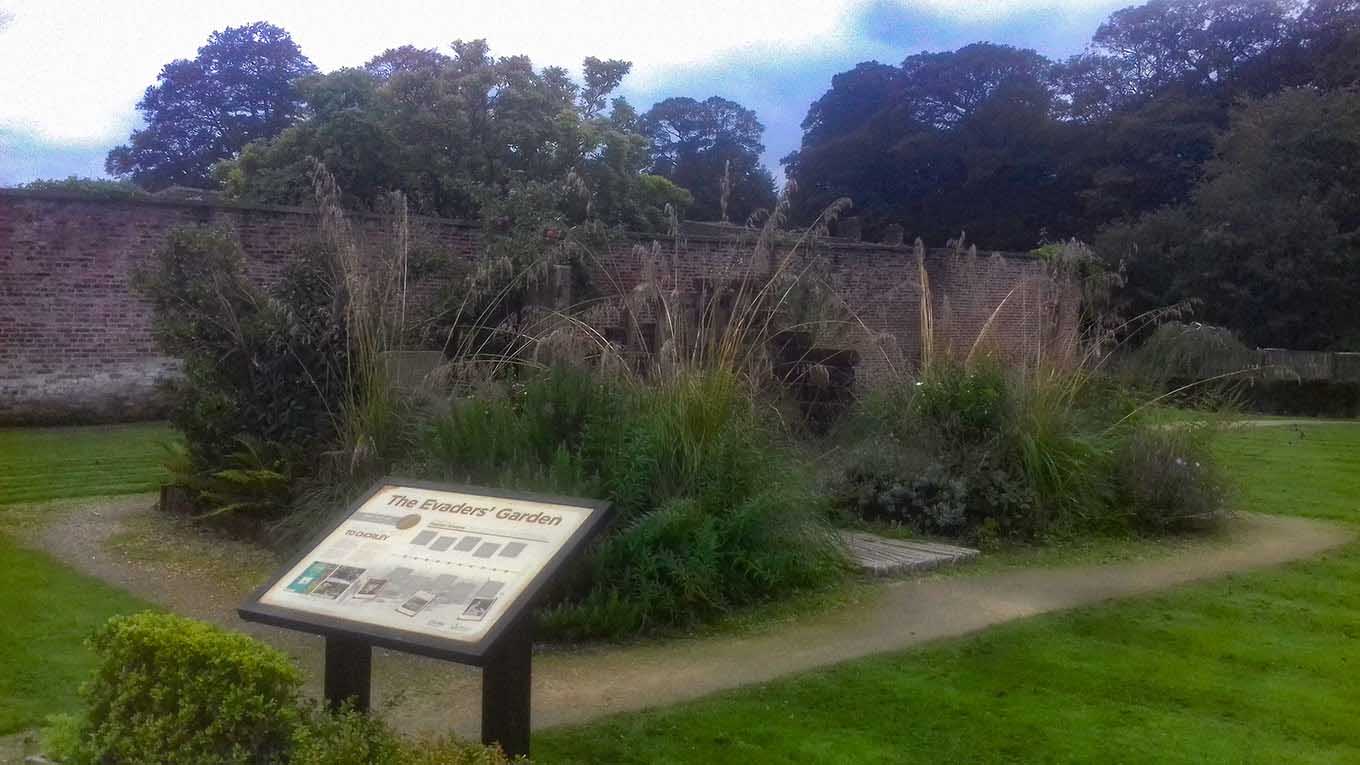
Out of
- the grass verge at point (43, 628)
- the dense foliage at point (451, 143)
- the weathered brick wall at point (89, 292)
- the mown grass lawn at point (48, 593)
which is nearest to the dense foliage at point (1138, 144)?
the dense foliage at point (451, 143)

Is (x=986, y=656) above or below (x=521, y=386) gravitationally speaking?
below

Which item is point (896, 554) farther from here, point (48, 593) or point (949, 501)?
point (48, 593)

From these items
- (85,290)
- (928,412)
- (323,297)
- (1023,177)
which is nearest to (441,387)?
(323,297)

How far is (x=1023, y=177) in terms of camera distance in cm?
4838

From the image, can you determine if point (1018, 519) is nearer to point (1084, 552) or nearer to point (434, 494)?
point (1084, 552)

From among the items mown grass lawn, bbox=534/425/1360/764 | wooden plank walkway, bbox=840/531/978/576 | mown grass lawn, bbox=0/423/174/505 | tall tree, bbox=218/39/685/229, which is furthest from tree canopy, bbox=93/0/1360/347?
mown grass lawn, bbox=534/425/1360/764

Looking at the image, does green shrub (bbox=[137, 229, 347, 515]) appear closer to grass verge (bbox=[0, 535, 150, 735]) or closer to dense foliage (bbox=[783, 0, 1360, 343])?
grass verge (bbox=[0, 535, 150, 735])

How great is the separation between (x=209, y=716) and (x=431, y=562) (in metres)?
0.77

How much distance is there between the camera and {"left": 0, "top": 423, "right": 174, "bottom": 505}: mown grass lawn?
11164mm

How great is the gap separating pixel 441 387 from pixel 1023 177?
4326 cm

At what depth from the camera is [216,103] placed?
50469 millimetres

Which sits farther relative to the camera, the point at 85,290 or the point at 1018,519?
the point at 85,290

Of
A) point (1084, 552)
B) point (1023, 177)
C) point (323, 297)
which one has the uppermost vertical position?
point (1023, 177)

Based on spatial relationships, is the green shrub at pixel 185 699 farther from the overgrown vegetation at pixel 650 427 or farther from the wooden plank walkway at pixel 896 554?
the wooden plank walkway at pixel 896 554
